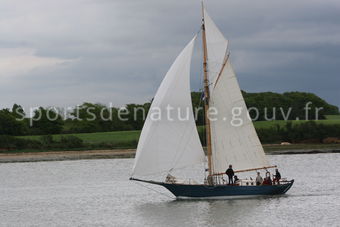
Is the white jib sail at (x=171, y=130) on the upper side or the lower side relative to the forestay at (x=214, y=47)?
lower

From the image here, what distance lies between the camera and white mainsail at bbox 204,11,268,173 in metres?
47.5

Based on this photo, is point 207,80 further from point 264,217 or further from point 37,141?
point 37,141

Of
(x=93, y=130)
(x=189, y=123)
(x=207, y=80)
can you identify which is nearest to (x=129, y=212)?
(x=189, y=123)

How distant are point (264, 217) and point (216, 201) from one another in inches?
245

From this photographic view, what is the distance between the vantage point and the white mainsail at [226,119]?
47500 mm

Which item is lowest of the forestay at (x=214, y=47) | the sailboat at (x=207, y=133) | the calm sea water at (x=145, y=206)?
the calm sea water at (x=145, y=206)

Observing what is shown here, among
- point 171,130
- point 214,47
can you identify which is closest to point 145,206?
point 171,130

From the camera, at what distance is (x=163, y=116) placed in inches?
1802

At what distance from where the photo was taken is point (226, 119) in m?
48.2

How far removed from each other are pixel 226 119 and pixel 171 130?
13.2 ft

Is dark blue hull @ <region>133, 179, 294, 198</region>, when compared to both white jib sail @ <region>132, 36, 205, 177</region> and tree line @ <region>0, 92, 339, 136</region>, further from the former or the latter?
tree line @ <region>0, 92, 339, 136</region>

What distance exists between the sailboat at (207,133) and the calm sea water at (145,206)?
3.97 ft

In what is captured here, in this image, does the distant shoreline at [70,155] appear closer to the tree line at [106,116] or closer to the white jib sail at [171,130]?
the tree line at [106,116]

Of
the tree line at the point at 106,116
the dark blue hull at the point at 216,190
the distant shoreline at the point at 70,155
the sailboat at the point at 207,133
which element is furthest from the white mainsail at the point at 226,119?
the tree line at the point at 106,116
